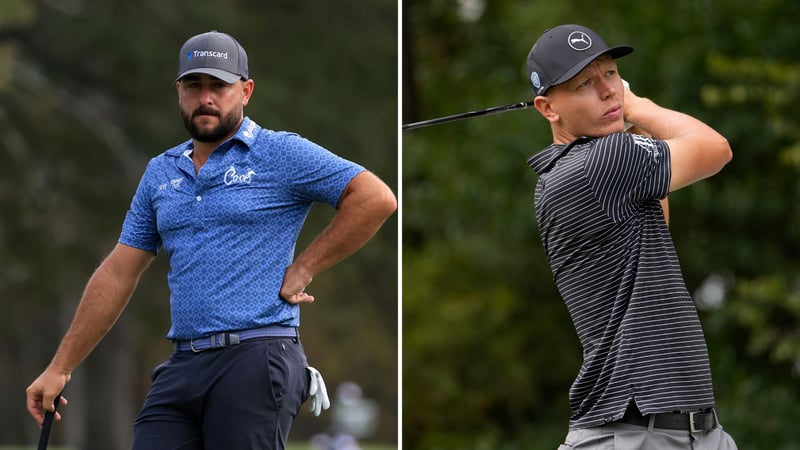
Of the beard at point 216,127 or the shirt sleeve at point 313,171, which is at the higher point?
the beard at point 216,127

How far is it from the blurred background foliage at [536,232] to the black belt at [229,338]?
24.9 ft

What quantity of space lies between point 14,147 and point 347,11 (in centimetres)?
676

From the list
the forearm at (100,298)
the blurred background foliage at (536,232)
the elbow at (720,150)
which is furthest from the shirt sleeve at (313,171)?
the blurred background foliage at (536,232)

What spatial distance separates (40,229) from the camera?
972 inches

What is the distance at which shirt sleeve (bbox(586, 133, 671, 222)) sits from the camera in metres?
4.03

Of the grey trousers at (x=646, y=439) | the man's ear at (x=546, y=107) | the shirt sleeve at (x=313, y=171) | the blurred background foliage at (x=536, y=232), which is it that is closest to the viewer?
the grey trousers at (x=646, y=439)

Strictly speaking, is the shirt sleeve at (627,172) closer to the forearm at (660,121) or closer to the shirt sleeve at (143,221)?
the forearm at (660,121)

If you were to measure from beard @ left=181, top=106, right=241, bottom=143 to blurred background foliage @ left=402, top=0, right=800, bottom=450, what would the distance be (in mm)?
7343

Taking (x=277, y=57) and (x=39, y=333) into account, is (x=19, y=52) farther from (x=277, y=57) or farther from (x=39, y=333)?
(x=39, y=333)

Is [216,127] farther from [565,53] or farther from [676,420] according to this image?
[676,420]

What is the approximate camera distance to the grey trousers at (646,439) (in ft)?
12.8

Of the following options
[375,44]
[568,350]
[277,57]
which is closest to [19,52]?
[277,57]

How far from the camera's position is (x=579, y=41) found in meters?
4.24

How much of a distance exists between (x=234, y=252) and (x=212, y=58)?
66 cm
